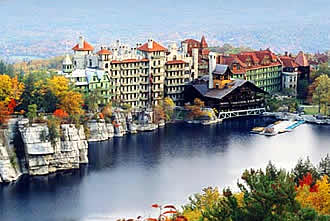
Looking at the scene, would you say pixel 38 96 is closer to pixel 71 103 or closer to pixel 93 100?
pixel 71 103

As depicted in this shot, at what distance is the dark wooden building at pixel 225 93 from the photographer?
169ft

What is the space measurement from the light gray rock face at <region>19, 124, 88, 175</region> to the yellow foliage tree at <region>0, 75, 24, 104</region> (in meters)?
A: 4.17

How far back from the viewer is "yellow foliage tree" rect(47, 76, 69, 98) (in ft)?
143

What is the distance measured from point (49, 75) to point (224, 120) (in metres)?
12.4

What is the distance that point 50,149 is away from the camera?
3741 cm

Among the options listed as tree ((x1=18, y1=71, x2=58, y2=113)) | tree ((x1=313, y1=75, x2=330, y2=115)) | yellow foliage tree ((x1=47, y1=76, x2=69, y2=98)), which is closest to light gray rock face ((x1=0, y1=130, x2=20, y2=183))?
tree ((x1=18, y1=71, x2=58, y2=113))

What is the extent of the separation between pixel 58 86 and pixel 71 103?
1522 millimetres

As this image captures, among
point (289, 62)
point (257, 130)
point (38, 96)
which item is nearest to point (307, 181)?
point (257, 130)

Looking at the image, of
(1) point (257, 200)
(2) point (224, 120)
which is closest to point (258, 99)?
(2) point (224, 120)

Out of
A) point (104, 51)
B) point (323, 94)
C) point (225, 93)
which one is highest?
point (104, 51)

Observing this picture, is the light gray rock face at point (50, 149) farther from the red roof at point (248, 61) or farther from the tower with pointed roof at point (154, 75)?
the red roof at point (248, 61)

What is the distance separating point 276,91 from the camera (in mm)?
58594

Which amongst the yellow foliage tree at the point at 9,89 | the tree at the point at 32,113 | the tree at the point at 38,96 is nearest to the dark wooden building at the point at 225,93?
the tree at the point at 38,96

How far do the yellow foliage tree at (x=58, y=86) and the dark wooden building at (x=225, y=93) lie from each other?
1125cm
